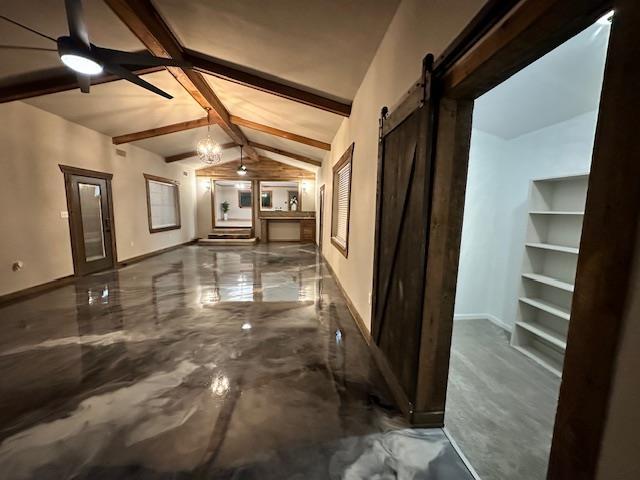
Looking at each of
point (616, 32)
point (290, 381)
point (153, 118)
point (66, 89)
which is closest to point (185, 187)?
point (153, 118)

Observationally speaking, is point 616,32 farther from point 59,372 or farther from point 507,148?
point 59,372

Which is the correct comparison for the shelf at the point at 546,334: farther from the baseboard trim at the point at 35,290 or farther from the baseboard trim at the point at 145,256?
the baseboard trim at the point at 145,256

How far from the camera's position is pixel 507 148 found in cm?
356

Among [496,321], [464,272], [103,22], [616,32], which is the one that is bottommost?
[496,321]

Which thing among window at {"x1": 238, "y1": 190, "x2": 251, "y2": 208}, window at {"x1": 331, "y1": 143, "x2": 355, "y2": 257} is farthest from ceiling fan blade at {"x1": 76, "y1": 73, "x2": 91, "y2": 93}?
window at {"x1": 238, "y1": 190, "x2": 251, "y2": 208}

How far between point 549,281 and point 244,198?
1523 cm

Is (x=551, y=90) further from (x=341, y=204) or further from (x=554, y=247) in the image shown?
(x=341, y=204)

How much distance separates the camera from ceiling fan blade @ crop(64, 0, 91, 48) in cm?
190

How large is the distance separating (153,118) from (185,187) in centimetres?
476

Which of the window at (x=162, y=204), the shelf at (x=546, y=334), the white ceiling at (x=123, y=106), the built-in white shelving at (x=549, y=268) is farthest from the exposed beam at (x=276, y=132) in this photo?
the shelf at (x=546, y=334)

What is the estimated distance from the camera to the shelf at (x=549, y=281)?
8.56 feet

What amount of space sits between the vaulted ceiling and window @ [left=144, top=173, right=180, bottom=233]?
258 centimetres

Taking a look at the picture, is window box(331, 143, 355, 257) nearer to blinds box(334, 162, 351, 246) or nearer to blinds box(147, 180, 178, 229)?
blinds box(334, 162, 351, 246)

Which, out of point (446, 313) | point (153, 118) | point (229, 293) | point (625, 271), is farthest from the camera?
point (153, 118)
